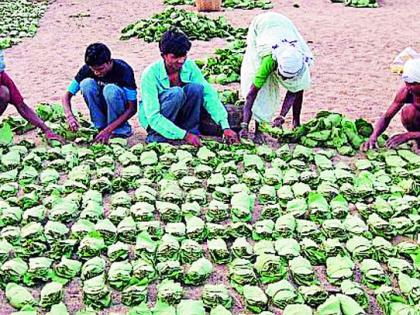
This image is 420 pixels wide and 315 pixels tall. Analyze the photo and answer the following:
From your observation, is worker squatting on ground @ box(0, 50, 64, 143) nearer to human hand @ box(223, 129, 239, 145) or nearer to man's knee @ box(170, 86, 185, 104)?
man's knee @ box(170, 86, 185, 104)

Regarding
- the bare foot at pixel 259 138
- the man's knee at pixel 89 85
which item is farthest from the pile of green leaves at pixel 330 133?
the man's knee at pixel 89 85

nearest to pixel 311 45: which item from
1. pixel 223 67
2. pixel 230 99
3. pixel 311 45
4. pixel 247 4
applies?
pixel 311 45

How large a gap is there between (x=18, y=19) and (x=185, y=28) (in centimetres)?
290

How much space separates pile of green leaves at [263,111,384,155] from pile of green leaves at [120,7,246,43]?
3713 mm

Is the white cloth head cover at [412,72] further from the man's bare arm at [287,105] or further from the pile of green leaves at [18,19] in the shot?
the pile of green leaves at [18,19]

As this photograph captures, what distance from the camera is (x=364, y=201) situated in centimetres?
369

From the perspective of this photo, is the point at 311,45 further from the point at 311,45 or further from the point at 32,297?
the point at 32,297

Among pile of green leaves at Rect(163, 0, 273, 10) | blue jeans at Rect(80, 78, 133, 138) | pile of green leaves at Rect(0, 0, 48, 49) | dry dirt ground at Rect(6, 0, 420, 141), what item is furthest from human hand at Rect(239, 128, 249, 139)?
pile of green leaves at Rect(163, 0, 273, 10)

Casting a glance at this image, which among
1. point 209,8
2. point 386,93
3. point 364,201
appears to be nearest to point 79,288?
point 364,201

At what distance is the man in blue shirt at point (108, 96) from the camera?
4.51 m

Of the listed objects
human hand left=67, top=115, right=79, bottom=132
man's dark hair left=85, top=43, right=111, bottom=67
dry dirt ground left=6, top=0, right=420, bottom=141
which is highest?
man's dark hair left=85, top=43, right=111, bottom=67

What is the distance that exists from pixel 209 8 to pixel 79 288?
7.92 m

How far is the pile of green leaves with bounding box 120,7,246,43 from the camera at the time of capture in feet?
27.0

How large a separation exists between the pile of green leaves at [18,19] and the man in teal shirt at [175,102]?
4.08m
